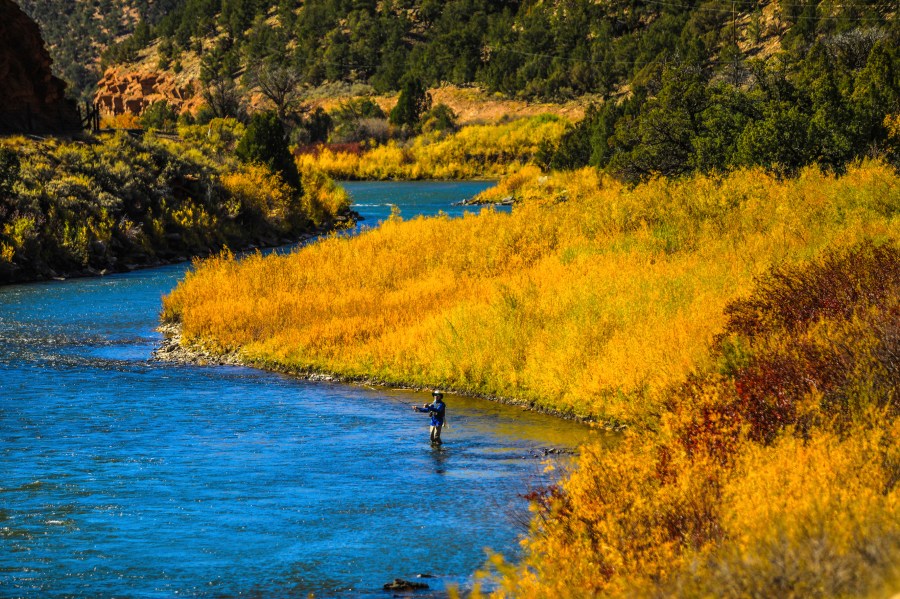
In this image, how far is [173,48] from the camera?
184625 millimetres

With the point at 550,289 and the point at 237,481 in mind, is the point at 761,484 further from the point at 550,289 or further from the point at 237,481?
the point at 550,289

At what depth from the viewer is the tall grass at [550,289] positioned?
24.6 metres

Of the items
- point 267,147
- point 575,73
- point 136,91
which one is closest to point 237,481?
point 267,147

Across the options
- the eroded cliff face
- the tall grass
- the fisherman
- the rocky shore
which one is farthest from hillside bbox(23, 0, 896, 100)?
the fisherman

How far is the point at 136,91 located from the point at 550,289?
524ft

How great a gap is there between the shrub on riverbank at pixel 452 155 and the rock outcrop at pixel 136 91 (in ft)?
186

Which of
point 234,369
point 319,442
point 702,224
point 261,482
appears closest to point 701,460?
point 261,482

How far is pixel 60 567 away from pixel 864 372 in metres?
11.0

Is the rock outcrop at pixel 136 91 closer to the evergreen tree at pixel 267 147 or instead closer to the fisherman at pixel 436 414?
the evergreen tree at pixel 267 147

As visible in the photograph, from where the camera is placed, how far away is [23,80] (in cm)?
5941

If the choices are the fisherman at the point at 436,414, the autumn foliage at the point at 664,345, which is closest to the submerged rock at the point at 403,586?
the autumn foliage at the point at 664,345

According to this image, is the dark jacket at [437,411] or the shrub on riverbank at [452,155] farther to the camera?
the shrub on riverbank at [452,155]

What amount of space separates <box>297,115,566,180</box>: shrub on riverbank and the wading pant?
302 feet

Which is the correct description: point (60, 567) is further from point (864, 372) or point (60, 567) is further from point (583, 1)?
point (583, 1)
